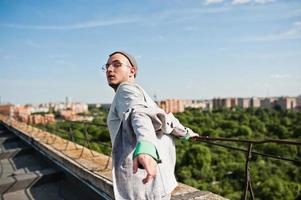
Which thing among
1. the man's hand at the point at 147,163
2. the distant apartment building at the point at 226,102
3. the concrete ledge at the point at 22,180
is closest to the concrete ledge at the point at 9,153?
the concrete ledge at the point at 22,180

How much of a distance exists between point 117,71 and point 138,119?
373 mm

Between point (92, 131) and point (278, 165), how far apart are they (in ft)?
107

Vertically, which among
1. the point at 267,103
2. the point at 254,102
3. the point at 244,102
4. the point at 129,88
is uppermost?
the point at 129,88

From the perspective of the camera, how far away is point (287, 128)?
71688 millimetres

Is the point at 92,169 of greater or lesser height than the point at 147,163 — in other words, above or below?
below

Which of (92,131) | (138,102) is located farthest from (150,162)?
(92,131)

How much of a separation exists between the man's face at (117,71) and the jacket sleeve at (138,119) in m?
0.15

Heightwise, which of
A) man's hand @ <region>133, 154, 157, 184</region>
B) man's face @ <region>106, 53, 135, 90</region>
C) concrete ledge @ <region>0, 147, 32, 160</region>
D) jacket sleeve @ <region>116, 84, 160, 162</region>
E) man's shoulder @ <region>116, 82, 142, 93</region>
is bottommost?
concrete ledge @ <region>0, 147, 32, 160</region>

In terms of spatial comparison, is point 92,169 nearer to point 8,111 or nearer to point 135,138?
point 135,138

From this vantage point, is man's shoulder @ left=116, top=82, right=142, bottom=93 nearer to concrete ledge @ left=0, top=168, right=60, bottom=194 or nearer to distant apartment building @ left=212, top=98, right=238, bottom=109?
concrete ledge @ left=0, top=168, right=60, bottom=194

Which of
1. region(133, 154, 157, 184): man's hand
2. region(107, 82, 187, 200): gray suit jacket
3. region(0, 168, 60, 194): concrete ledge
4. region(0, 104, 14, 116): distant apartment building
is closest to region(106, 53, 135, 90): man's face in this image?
region(107, 82, 187, 200): gray suit jacket

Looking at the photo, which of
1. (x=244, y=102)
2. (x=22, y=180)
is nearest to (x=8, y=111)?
(x=22, y=180)

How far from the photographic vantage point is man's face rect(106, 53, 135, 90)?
4.96 ft

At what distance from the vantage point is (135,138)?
134 cm
